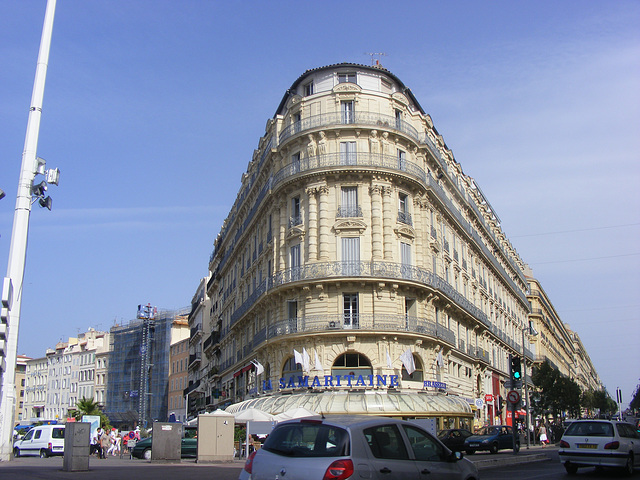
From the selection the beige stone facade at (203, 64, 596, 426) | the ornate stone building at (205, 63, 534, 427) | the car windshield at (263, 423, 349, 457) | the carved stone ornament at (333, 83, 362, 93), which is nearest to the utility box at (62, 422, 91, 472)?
the car windshield at (263, 423, 349, 457)

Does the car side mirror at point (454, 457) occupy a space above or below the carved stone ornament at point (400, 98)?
below

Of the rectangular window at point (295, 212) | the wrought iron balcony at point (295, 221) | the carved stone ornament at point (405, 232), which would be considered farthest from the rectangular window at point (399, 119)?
the wrought iron balcony at point (295, 221)

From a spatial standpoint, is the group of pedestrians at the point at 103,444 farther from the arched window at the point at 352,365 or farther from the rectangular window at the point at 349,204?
the rectangular window at the point at 349,204

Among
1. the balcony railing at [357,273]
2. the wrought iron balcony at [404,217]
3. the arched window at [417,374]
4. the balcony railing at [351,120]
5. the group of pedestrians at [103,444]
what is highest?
the balcony railing at [351,120]

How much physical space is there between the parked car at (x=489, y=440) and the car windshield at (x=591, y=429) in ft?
45.0

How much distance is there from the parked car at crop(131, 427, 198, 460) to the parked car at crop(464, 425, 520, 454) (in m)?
12.5

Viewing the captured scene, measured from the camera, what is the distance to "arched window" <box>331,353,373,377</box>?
3281 cm

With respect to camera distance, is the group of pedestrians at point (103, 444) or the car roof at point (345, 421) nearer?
the car roof at point (345, 421)

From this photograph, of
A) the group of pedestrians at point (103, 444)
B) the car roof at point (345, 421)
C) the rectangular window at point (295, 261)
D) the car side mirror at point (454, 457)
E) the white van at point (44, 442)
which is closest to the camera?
the car roof at point (345, 421)

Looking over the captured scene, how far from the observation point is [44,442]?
33.4 meters

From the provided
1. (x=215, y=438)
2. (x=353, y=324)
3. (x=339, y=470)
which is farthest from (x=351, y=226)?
(x=339, y=470)

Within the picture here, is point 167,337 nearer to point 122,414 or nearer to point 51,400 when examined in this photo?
point 122,414

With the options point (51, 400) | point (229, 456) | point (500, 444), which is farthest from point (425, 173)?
point (51, 400)

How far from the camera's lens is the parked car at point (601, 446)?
1645cm
